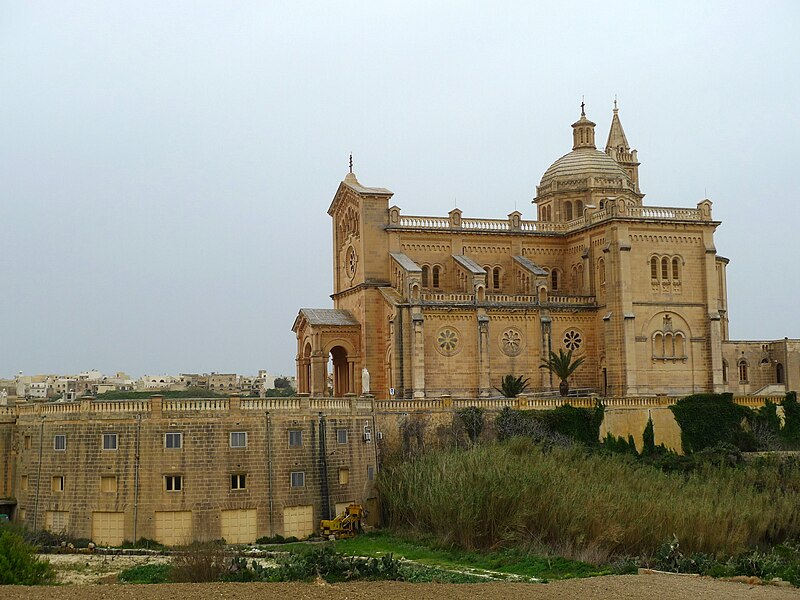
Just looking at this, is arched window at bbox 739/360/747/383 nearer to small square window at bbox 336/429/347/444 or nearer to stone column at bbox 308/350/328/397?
stone column at bbox 308/350/328/397

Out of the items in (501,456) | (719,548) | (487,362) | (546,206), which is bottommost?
(719,548)

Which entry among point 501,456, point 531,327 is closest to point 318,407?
Result: point 501,456

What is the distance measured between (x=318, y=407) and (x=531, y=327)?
18.8 meters

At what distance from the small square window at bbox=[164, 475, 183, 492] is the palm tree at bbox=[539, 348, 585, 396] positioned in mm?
22313

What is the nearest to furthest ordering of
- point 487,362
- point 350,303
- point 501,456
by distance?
point 501,456
point 487,362
point 350,303

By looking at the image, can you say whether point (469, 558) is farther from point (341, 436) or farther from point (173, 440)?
point (173, 440)

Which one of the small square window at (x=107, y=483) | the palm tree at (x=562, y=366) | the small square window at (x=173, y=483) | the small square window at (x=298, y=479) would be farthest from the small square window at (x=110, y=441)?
the palm tree at (x=562, y=366)

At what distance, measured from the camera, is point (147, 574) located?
98.4 feet

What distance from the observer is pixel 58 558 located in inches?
1377

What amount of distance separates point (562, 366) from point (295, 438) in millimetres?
18447

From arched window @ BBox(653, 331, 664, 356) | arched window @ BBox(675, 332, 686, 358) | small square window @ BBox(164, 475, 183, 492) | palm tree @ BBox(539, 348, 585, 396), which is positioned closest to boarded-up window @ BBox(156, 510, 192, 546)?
small square window @ BBox(164, 475, 183, 492)

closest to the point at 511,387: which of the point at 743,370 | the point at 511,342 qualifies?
the point at 511,342

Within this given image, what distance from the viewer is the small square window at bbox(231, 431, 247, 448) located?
38841 mm

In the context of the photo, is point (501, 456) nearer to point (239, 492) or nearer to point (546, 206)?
point (239, 492)
